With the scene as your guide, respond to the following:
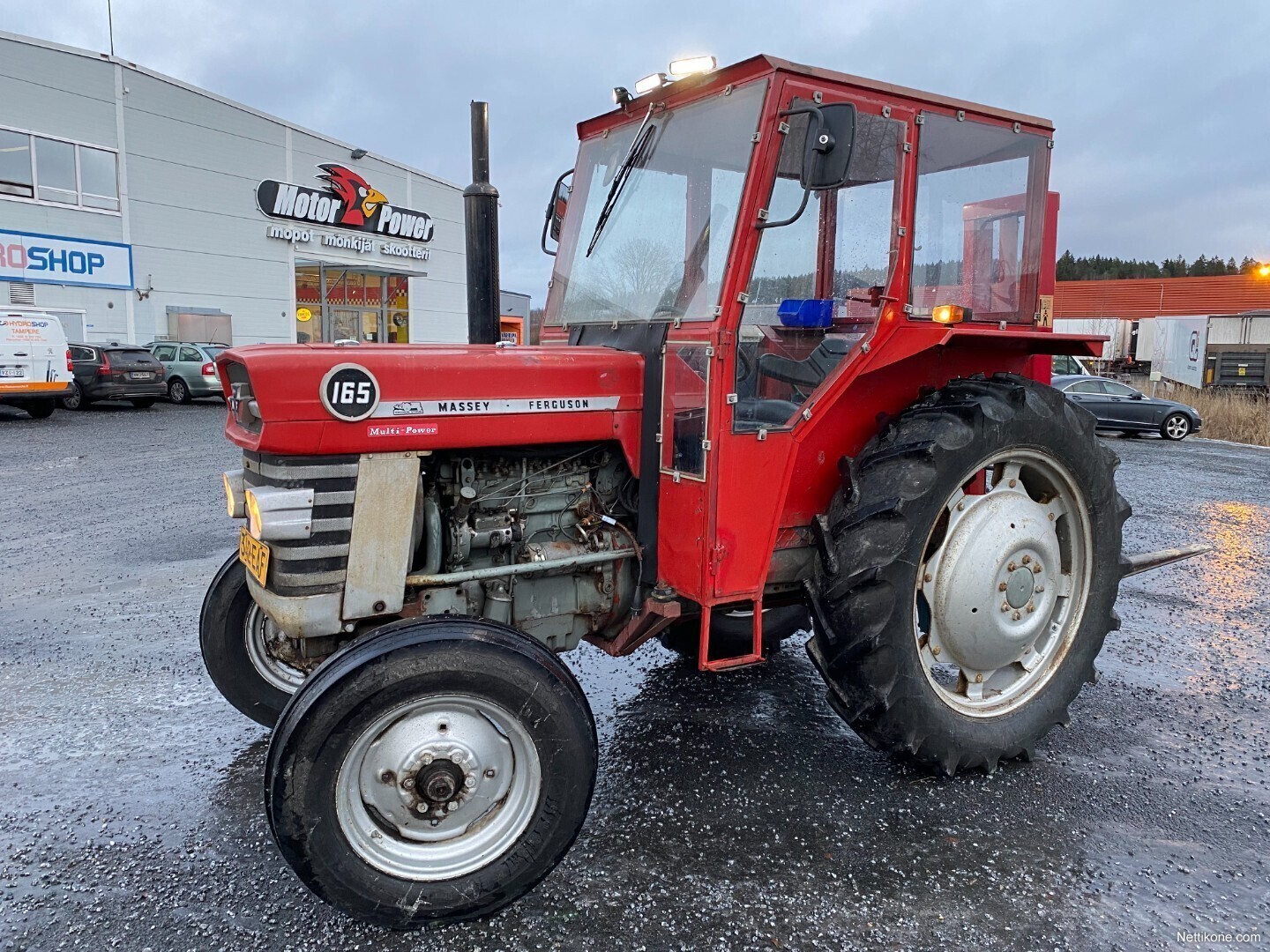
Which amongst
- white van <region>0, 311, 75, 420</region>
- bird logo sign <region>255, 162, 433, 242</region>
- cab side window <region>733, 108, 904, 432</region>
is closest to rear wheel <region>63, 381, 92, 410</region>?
white van <region>0, 311, 75, 420</region>

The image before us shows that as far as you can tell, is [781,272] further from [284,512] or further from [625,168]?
[284,512]

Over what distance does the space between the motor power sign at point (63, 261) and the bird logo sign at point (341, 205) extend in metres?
4.77

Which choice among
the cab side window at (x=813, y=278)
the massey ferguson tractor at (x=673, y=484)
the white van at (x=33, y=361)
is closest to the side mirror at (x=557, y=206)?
the massey ferguson tractor at (x=673, y=484)

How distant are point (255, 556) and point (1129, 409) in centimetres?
1844

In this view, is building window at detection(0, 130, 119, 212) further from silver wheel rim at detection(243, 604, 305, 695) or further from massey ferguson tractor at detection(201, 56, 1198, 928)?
massey ferguson tractor at detection(201, 56, 1198, 928)

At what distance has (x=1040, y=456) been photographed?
339cm

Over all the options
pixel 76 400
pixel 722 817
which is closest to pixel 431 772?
pixel 722 817

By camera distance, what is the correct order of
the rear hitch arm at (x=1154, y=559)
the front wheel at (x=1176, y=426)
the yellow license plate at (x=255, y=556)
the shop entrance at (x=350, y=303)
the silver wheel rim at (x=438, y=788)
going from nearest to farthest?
the silver wheel rim at (x=438, y=788)
the yellow license plate at (x=255, y=556)
the rear hitch arm at (x=1154, y=559)
the front wheel at (x=1176, y=426)
the shop entrance at (x=350, y=303)

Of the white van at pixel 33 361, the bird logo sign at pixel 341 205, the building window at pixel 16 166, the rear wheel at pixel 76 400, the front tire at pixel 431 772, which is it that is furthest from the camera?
the bird logo sign at pixel 341 205

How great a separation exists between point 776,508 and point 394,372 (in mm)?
1364

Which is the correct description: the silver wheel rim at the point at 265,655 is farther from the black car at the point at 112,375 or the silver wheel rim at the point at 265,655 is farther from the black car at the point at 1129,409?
the black car at the point at 1129,409

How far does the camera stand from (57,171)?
66.8 feet

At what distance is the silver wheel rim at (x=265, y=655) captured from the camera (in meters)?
3.55

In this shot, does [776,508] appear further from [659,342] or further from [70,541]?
[70,541]
